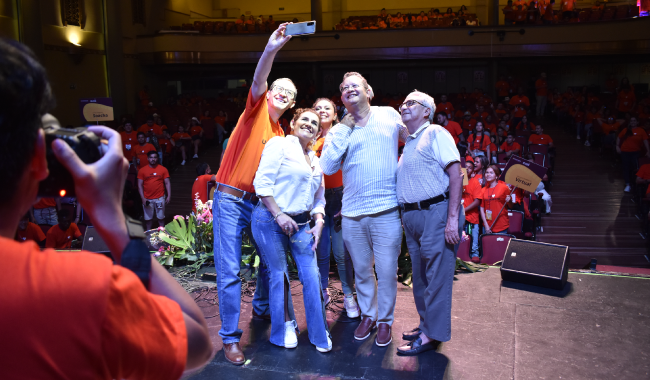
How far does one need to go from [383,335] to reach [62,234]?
5.03m

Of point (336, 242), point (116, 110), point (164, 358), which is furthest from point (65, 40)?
point (164, 358)

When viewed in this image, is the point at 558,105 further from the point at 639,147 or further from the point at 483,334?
the point at 483,334

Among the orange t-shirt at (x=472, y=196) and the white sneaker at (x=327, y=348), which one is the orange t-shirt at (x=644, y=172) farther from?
the white sneaker at (x=327, y=348)

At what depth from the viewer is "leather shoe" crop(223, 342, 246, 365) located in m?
2.92

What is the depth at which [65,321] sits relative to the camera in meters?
0.65

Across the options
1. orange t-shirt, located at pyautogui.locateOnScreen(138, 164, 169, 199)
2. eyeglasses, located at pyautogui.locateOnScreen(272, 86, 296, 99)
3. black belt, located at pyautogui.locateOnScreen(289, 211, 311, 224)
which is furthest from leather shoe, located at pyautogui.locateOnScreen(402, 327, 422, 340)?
orange t-shirt, located at pyautogui.locateOnScreen(138, 164, 169, 199)

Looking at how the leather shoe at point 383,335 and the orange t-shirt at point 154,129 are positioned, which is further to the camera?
the orange t-shirt at point 154,129

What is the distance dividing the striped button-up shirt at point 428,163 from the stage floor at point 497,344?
930 mm

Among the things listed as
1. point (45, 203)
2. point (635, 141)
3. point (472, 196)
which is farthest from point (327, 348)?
point (635, 141)

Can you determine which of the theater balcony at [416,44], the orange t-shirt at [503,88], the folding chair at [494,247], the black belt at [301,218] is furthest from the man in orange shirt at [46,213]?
the orange t-shirt at [503,88]

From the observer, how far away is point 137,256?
778mm

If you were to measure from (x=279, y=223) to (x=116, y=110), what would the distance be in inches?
567

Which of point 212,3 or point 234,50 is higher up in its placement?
point 212,3

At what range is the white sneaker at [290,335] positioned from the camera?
3084 mm
